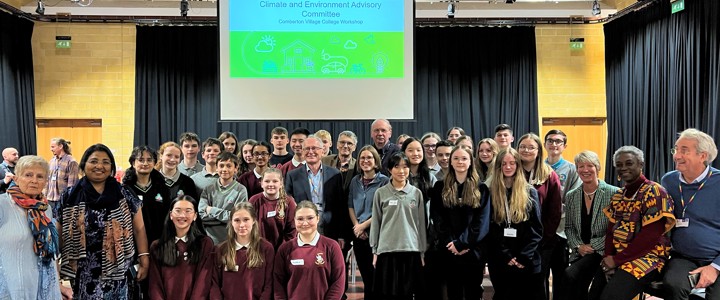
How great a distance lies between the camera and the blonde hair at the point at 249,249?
3.80 meters

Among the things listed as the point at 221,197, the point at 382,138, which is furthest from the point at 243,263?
the point at 382,138

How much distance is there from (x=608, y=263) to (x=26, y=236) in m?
3.35

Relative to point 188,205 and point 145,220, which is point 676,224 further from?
point 145,220

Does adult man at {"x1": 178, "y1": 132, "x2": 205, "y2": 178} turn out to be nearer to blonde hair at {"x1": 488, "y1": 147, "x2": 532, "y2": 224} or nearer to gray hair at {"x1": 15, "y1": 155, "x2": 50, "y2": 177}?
gray hair at {"x1": 15, "y1": 155, "x2": 50, "y2": 177}

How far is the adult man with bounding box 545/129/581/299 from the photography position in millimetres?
4477

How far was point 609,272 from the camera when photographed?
388 cm

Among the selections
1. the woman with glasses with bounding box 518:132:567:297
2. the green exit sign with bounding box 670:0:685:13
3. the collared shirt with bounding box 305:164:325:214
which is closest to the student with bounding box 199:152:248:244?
the collared shirt with bounding box 305:164:325:214

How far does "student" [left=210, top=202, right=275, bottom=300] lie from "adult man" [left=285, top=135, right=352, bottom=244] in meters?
0.83

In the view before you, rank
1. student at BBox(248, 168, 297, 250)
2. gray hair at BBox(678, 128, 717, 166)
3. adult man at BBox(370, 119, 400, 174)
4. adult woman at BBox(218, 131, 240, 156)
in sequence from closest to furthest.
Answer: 1. gray hair at BBox(678, 128, 717, 166)
2. student at BBox(248, 168, 297, 250)
3. adult man at BBox(370, 119, 400, 174)
4. adult woman at BBox(218, 131, 240, 156)

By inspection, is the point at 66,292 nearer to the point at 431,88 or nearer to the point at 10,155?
the point at 10,155

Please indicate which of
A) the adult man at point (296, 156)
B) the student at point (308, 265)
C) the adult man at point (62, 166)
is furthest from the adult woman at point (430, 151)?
the adult man at point (62, 166)

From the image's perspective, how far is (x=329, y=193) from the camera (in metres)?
4.68

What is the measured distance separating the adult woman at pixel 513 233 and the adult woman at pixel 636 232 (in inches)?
19.5

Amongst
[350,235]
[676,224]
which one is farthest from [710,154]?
[350,235]
